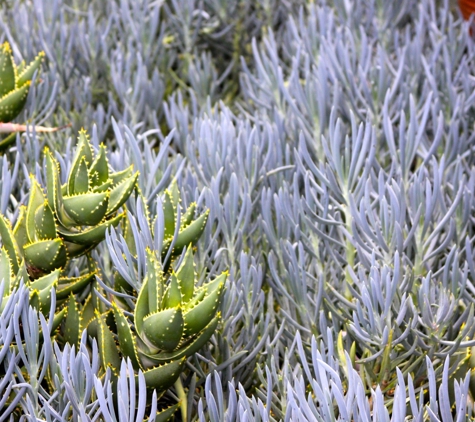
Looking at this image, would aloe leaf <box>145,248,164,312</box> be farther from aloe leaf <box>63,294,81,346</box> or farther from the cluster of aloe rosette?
aloe leaf <box>63,294,81,346</box>

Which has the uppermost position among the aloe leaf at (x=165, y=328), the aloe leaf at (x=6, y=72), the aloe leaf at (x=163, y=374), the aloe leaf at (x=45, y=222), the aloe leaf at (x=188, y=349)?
the aloe leaf at (x=6, y=72)

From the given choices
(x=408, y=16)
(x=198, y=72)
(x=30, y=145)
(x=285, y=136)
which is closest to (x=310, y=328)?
(x=285, y=136)

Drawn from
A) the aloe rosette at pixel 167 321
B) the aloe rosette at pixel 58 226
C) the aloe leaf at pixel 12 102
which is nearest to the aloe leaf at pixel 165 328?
the aloe rosette at pixel 167 321

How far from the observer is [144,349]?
2.05ft

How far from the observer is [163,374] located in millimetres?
623

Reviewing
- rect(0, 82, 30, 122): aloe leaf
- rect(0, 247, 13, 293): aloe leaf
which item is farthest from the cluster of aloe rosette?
rect(0, 82, 30, 122): aloe leaf

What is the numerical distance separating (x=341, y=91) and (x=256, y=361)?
49 cm

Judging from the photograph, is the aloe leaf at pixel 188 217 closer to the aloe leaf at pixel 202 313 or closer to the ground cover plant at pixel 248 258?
the ground cover plant at pixel 248 258

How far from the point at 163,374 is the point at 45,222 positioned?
192 millimetres

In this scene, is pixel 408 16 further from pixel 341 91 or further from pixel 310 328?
pixel 310 328

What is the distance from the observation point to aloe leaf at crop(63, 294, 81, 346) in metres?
0.69

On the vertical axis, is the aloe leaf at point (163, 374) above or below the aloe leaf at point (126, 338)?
below

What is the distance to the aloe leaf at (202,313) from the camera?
601mm

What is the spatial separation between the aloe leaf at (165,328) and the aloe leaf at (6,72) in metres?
0.50
